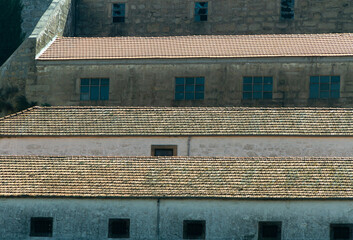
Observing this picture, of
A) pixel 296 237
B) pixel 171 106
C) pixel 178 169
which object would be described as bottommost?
pixel 296 237

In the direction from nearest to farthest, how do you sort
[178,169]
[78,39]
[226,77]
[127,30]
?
[178,169]
[226,77]
[78,39]
[127,30]

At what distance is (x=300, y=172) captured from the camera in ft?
112

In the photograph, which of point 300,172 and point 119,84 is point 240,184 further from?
point 119,84

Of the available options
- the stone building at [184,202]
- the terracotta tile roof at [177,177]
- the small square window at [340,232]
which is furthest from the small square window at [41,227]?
the small square window at [340,232]

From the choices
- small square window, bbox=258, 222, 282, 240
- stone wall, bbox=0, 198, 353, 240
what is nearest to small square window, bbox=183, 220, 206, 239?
stone wall, bbox=0, 198, 353, 240

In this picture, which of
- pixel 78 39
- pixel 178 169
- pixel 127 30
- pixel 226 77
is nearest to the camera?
pixel 178 169

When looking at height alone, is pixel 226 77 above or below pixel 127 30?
below

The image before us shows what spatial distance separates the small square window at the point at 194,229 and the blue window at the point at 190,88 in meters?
13.6

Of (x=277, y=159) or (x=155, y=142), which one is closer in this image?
(x=277, y=159)

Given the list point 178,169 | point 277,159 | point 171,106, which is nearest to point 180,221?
point 178,169

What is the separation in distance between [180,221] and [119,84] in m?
14.8

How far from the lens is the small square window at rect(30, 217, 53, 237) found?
1320 inches

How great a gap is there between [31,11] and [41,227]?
27828 millimetres

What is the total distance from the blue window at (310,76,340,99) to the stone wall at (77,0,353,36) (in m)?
8.76
